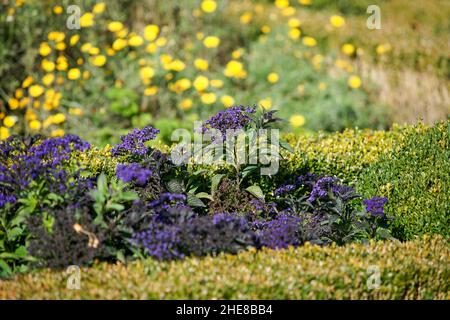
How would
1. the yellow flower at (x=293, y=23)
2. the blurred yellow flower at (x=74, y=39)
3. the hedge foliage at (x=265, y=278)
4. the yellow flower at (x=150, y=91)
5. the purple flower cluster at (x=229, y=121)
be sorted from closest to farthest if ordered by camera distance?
1. the hedge foliage at (x=265, y=278)
2. the purple flower cluster at (x=229, y=121)
3. the blurred yellow flower at (x=74, y=39)
4. the yellow flower at (x=150, y=91)
5. the yellow flower at (x=293, y=23)

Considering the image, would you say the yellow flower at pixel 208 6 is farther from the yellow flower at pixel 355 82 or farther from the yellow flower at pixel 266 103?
the yellow flower at pixel 355 82

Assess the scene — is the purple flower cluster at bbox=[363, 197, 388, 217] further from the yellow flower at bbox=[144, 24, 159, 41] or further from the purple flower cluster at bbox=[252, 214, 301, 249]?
the yellow flower at bbox=[144, 24, 159, 41]

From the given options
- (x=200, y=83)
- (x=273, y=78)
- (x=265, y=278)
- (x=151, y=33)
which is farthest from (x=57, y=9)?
(x=265, y=278)

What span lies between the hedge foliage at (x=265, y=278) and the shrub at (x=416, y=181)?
0.68m

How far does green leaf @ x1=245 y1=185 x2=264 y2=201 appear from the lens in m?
4.66

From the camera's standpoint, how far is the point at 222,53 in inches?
353

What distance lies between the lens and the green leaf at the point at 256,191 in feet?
15.3

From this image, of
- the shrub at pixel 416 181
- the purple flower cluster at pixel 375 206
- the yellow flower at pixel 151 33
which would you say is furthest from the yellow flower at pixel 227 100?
the purple flower cluster at pixel 375 206

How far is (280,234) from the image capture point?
4105 mm

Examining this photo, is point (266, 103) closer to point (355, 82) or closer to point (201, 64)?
point (201, 64)

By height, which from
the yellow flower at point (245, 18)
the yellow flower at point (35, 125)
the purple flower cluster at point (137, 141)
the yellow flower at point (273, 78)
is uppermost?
the yellow flower at point (245, 18)

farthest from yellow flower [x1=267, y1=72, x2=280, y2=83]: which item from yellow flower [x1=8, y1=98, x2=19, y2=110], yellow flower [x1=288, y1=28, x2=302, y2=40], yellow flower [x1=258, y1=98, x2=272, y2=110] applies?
yellow flower [x1=8, y1=98, x2=19, y2=110]
